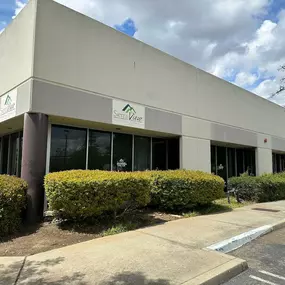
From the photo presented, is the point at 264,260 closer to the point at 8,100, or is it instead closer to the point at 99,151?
the point at 99,151

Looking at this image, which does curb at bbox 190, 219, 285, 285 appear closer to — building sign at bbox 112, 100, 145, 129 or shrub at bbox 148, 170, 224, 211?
shrub at bbox 148, 170, 224, 211

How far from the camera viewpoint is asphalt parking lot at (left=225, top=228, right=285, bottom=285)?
4.50 metres

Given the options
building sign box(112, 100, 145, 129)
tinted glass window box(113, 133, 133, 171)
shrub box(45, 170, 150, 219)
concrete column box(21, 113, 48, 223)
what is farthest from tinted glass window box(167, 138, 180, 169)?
concrete column box(21, 113, 48, 223)

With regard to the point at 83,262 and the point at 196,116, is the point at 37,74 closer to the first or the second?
the point at 83,262

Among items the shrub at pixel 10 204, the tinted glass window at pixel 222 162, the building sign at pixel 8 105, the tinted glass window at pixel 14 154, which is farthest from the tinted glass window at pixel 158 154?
the shrub at pixel 10 204

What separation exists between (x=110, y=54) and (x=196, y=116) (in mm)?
5262

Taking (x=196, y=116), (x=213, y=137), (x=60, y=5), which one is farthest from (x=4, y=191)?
(x=213, y=137)

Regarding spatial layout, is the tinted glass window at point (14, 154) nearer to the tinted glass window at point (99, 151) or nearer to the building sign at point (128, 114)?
the tinted glass window at point (99, 151)

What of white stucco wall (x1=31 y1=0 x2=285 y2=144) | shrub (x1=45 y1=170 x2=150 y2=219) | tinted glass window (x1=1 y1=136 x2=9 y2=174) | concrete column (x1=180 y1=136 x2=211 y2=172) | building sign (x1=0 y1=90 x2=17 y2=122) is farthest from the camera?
concrete column (x1=180 y1=136 x2=211 y2=172)

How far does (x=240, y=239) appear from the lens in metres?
6.44

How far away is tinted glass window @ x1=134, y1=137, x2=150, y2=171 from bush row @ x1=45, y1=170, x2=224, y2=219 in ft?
9.97

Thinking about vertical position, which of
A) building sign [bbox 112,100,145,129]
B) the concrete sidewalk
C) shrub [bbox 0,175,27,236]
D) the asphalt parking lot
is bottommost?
the asphalt parking lot

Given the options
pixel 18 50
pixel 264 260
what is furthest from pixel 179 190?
pixel 18 50

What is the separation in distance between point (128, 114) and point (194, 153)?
4204 mm
